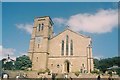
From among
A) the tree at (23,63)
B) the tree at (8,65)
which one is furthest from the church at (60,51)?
the tree at (8,65)

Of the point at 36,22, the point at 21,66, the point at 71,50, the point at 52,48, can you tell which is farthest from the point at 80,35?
the point at 21,66

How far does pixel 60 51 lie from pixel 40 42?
5139mm

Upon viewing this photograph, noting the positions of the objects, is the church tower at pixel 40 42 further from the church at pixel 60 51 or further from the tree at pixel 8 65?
the tree at pixel 8 65

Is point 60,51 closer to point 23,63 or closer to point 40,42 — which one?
point 40,42

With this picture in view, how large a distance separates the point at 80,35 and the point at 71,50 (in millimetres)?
3925

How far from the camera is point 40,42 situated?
47812mm

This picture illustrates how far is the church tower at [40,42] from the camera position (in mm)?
46000

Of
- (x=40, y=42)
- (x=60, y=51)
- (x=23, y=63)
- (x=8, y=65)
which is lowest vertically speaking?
(x=8, y=65)

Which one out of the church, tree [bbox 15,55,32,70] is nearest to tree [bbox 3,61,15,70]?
tree [bbox 15,55,32,70]

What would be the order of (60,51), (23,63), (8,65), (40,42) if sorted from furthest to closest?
(8,65) → (40,42) → (60,51) → (23,63)

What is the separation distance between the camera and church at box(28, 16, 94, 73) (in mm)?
44625

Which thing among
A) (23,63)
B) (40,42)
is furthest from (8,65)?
(40,42)

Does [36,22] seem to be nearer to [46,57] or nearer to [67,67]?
[46,57]

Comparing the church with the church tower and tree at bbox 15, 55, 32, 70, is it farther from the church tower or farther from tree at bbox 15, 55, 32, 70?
tree at bbox 15, 55, 32, 70
